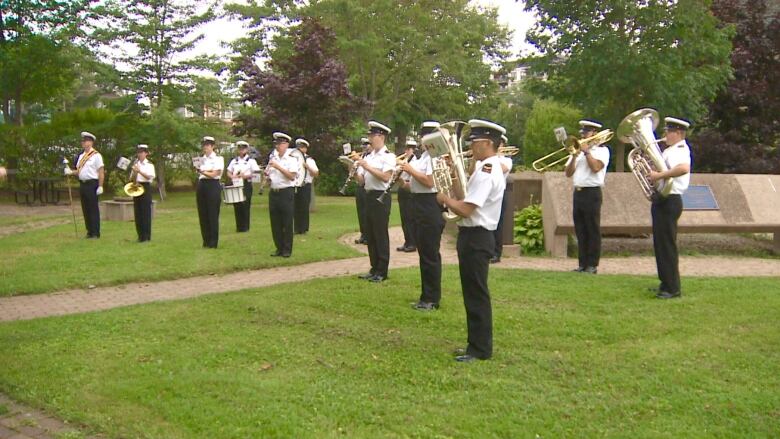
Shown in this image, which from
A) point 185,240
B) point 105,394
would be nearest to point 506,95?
point 185,240

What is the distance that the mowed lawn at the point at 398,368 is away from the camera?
457cm

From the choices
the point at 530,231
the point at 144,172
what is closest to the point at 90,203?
the point at 144,172

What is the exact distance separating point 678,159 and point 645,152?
0.61 meters

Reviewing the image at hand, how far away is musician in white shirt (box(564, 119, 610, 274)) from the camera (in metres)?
9.45

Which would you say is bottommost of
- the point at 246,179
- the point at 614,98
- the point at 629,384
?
the point at 629,384

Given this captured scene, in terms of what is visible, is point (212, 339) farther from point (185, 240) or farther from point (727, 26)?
point (727, 26)

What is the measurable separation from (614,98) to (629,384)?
35.8ft

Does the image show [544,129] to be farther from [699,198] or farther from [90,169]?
[90,169]

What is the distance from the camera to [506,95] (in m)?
55.3

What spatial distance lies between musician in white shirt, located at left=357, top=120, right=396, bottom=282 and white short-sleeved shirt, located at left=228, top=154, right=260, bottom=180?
19.5ft

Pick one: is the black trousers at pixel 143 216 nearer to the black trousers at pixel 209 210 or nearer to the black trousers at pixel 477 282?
the black trousers at pixel 209 210

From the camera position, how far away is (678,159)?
782cm

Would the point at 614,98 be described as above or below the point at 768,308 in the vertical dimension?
above

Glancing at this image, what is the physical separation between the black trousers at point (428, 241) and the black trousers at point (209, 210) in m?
4.97
